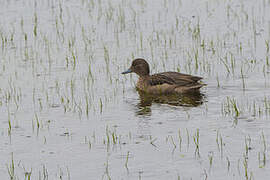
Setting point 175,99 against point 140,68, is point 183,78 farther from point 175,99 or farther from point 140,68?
point 140,68

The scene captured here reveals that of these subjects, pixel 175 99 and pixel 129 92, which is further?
pixel 129 92

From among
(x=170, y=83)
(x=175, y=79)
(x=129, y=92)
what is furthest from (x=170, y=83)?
(x=129, y=92)

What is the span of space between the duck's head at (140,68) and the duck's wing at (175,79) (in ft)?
2.10

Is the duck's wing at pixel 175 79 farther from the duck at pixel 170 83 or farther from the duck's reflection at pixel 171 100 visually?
the duck's reflection at pixel 171 100

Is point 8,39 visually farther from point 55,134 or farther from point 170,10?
point 55,134

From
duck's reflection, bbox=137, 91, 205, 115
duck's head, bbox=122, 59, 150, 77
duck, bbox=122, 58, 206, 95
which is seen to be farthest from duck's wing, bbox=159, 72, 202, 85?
duck's head, bbox=122, 59, 150, 77

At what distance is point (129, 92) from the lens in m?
12.9

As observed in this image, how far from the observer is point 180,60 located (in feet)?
47.7

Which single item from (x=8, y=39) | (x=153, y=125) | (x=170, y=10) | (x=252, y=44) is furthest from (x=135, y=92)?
(x=170, y=10)

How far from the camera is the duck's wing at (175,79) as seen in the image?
12.4m

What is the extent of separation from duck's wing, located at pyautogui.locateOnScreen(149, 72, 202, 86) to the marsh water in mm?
303

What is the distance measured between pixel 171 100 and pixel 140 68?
1.66 meters

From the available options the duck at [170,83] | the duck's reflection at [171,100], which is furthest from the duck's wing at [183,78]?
the duck's reflection at [171,100]

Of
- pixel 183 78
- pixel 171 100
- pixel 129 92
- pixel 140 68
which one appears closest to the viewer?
pixel 171 100
